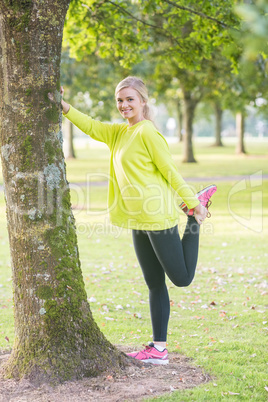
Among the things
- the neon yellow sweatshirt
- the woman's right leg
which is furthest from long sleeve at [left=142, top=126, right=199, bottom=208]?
the woman's right leg

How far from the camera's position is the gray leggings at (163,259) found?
12.4ft

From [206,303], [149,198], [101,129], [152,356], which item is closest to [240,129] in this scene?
[206,303]

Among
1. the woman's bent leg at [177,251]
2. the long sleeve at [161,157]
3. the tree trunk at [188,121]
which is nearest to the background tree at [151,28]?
the long sleeve at [161,157]

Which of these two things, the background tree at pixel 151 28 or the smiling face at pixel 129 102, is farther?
the background tree at pixel 151 28

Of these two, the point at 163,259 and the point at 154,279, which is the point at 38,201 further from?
the point at 154,279

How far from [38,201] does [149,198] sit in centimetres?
81

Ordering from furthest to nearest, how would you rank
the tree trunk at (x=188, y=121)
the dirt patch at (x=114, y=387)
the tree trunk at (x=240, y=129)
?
the tree trunk at (x=240, y=129) < the tree trunk at (x=188, y=121) < the dirt patch at (x=114, y=387)

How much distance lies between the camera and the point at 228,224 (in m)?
12.0

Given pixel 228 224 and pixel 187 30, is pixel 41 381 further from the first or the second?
pixel 187 30

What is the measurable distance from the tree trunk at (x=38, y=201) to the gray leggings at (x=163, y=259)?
2.11 ft

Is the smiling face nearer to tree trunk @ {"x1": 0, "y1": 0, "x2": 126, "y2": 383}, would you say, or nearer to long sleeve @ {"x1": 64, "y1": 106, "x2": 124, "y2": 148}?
long sleeve @ {"x1": 64, "y1": 106, "x2": 124, "y2": 148}

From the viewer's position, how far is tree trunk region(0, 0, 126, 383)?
338cm

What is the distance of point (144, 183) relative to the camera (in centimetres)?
370

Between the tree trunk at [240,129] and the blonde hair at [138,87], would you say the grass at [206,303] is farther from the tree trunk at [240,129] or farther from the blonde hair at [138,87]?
the tree trunk at [240,129]
